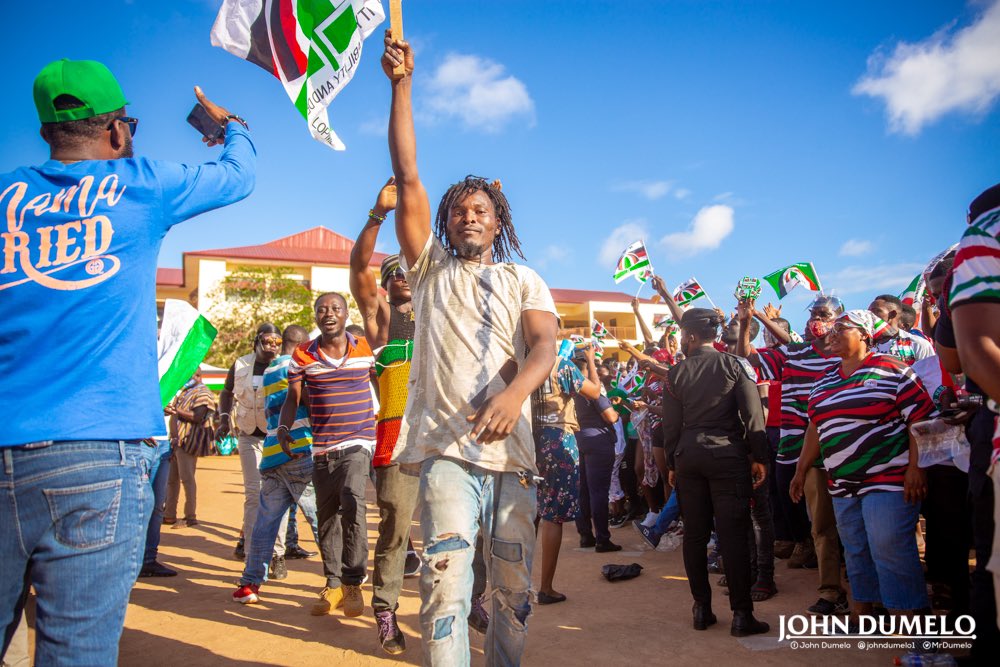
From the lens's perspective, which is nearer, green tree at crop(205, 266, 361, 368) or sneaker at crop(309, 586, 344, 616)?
sneaker at crop(309, 586, 344, 616)

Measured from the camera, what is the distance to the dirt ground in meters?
4.02

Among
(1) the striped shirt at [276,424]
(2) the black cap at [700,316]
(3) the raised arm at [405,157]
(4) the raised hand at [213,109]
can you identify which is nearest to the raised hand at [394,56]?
(3) the raised arm at [405,157]

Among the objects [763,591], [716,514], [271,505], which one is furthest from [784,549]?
[271,505]

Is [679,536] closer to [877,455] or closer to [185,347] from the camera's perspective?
[877,455]

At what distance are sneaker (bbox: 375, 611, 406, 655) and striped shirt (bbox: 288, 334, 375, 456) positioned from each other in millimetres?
1313

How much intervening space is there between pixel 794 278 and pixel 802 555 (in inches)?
163

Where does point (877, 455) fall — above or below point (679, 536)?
above

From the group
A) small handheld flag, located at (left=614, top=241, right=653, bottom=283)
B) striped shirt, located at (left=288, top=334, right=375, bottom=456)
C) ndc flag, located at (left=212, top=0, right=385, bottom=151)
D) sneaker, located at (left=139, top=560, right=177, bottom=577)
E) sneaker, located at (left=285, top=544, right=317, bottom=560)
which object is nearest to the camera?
ndc flag, located at (left=212, top=0, right=385, bottom=151)

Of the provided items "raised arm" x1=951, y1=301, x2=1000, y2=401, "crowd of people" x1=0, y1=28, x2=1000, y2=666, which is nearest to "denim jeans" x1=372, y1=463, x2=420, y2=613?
"crowd of people" x1=0, y1=28, x2=1000, y2=666

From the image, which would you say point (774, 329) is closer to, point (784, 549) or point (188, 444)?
point (784, 549)

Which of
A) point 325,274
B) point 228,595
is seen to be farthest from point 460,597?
point 325,274

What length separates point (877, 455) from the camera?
397cm

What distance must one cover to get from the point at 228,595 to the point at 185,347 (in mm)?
2192

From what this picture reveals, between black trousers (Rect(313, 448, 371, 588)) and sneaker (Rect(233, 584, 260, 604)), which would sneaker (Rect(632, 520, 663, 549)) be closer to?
black trousers (Rect(313, 448, 371, 588))
